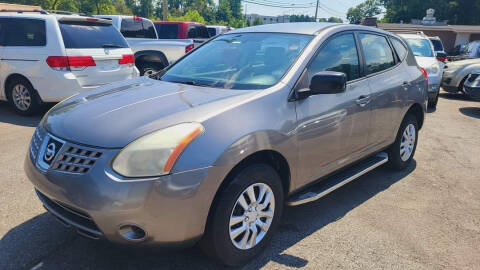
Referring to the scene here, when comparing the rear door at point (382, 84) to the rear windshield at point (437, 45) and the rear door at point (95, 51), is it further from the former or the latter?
the rear windshield at point (437, 45)

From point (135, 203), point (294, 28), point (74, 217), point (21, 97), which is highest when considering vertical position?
point (294, 28)

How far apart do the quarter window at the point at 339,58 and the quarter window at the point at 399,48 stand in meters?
1.08

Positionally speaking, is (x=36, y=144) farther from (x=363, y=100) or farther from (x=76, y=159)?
(x=363, y=100)

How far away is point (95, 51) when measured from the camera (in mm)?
6609

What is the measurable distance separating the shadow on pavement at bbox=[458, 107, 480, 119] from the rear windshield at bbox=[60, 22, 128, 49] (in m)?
7.95

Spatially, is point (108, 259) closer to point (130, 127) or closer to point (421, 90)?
point (130, 127)

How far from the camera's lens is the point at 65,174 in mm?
2295

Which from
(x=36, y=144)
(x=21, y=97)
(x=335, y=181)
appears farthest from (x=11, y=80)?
(x=335, y=181)

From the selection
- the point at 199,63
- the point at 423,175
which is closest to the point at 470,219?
the point at 423,175

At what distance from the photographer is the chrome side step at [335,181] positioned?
3.16 metres

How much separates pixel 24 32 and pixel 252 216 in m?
5.98

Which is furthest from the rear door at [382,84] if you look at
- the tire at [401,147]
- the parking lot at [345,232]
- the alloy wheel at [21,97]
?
the alloy wheel at [21,97]

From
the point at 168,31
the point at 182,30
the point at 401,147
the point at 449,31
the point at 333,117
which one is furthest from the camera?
the point at 449,31

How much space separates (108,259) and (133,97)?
123 cm
